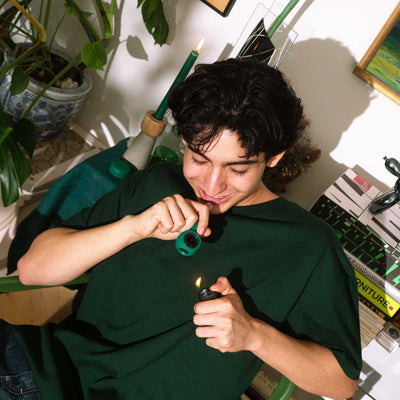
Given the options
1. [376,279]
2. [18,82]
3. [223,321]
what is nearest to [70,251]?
[223,321]

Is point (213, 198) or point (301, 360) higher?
point (213, 198)

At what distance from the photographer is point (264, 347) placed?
94 cm

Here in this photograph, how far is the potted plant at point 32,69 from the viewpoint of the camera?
4.78 ft

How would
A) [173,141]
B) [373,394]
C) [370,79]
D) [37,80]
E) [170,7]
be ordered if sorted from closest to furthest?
[373,394] → [370,79] → [173,141] → [170,7] → [37,80]

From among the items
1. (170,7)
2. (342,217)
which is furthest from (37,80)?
(342,217)

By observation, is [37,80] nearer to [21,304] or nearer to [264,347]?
[21,304]

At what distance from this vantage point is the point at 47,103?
1.98 meters

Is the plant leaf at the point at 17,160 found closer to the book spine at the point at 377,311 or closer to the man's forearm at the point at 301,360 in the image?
the man's forearm at the point at 301,360

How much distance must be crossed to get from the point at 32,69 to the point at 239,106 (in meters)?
1.51

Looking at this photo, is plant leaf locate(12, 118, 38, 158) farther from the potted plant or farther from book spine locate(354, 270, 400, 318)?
book spine locate(354, 270, 400, 318)

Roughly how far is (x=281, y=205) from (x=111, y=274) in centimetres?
55

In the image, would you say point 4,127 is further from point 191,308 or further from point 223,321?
point 223,321

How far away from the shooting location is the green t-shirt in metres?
1.03

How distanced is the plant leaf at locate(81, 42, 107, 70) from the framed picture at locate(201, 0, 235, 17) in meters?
0.56
